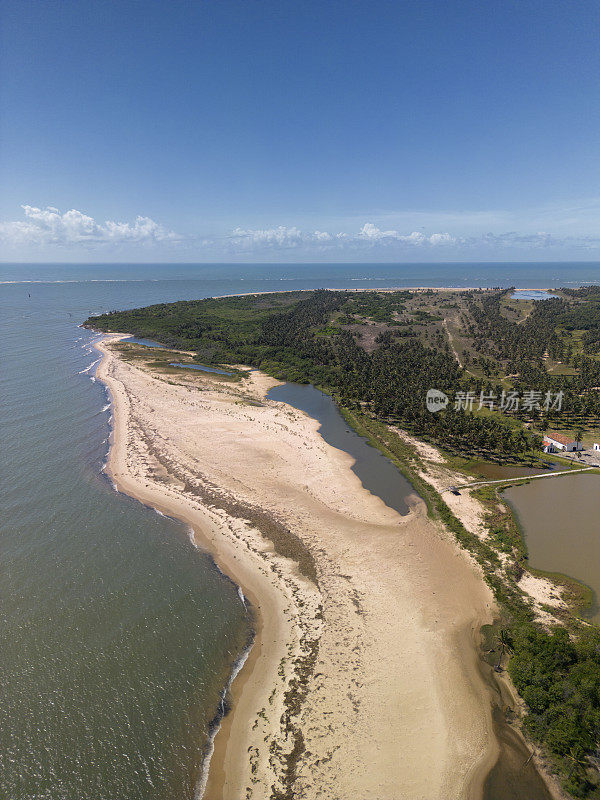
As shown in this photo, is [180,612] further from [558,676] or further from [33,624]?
[558,676]

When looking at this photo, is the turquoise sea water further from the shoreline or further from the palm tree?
the palm tree

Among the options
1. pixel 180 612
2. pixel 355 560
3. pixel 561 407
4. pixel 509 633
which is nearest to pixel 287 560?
pixel 355 560

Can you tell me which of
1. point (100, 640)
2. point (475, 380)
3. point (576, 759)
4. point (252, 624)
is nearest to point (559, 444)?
point (475, 380)

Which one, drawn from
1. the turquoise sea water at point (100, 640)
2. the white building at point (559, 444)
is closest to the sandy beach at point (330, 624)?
the turquoise sea water at point (100, 640)

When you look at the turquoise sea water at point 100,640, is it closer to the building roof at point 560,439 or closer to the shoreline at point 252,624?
the shoreline at point 252,624

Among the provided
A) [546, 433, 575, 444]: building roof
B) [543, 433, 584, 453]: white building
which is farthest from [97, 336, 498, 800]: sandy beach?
[546, 433, 575, 444]: building roof

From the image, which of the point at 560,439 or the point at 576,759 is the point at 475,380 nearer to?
the point at 560,439
